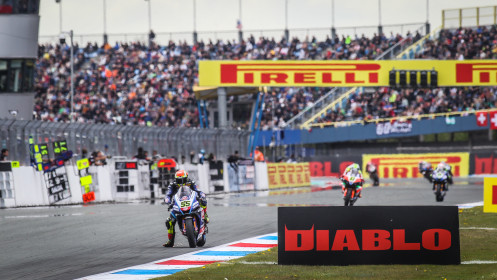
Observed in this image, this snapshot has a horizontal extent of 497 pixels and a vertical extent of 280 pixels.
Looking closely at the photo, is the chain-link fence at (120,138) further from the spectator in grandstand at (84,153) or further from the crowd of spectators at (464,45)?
the crowd of spectators at (464,45)

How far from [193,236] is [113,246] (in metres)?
1.35

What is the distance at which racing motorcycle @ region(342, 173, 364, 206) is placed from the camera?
2203 centimetres

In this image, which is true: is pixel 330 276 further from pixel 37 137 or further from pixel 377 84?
pixel 377 84

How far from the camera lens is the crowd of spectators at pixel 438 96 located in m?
47.4

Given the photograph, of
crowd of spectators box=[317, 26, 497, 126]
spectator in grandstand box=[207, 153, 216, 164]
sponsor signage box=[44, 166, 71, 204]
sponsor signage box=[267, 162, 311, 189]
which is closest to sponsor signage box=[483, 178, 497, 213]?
sponsor signage box=[44, 166, 71, 204]

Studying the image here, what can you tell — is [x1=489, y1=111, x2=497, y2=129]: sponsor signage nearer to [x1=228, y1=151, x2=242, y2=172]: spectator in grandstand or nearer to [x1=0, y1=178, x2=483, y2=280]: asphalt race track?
[x1=228, y1=151, x2=242, y2=172]: spectator in grandstand

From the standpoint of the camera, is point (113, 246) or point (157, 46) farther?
point (157, 46)

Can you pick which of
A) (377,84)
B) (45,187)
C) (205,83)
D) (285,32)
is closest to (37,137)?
(45,187)

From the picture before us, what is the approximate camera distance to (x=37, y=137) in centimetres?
2389

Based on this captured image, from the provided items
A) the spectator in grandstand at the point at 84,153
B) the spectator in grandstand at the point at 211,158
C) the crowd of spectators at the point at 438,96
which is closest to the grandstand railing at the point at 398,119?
the crowd of spectators at the point at 438,96

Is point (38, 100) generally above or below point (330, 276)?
above

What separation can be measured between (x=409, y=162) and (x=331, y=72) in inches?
488

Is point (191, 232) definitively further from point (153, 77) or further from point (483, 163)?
point (153, 77)

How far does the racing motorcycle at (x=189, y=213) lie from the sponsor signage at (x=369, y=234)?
3.31 metres
